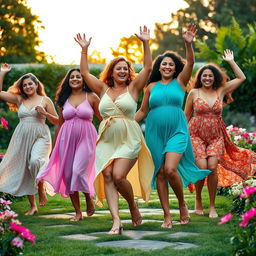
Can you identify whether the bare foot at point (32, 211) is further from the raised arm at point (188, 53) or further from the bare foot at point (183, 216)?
the raised arm at point (188, 53)

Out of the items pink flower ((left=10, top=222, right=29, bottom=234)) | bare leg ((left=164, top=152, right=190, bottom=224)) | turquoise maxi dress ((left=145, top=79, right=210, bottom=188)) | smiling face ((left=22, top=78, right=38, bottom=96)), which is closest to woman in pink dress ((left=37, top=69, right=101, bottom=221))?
smiling face ((left=22, top=78, right=38, bottom=96))

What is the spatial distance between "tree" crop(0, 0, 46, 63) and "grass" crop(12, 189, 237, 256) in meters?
25.4

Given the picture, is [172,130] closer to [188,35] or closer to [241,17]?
[188,35]

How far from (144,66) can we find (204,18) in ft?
122

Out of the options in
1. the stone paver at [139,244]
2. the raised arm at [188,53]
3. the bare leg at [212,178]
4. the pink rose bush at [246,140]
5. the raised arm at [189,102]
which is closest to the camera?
the stone paver at [139,244]

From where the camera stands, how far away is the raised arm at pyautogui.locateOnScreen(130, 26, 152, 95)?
293 inches

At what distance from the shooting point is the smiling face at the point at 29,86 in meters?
9.25

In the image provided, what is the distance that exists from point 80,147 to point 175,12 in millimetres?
37970

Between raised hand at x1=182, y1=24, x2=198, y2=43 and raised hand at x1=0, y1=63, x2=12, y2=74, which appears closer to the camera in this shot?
raised hand at x1=182, y1=24, x2=198, y2=43

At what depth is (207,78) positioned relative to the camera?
864cm

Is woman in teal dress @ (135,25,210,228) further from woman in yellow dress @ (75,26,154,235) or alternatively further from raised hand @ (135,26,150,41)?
raised hand @ (135,26,150,41)

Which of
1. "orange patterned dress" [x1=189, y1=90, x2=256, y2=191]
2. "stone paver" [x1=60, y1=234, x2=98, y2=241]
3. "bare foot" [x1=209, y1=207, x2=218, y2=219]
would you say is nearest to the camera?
"stone paver" [x1=60, y1=234, x2=98, y2=241]

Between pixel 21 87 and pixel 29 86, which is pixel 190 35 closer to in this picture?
pixel 29 86

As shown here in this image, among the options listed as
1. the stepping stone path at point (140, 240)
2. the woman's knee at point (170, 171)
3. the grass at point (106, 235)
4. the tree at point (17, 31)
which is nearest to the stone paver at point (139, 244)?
the stepping stone path at point (140, 240)
